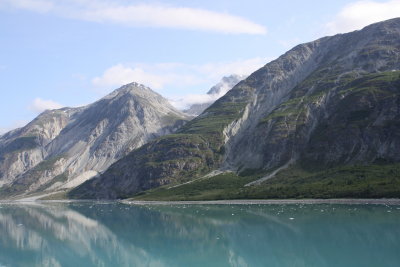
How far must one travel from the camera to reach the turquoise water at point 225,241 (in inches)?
2191

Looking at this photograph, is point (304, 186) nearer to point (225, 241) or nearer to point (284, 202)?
point (284, 202)

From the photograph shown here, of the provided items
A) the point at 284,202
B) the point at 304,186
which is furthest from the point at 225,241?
the point at 304,186

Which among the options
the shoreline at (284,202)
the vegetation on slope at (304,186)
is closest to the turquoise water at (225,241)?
the shoreline at (284,202)

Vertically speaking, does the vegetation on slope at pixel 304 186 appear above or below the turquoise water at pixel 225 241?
above

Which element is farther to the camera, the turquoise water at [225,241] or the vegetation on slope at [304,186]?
the vegetation on slope at [304,186]

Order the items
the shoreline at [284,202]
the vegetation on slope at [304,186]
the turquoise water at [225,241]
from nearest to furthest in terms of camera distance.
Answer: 1. the turquoise water at [225,241]
2. the shoreline at [284,202]
3. the vegetation on slope at [304,186]

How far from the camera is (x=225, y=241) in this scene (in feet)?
235

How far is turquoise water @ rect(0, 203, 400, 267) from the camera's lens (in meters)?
55.7

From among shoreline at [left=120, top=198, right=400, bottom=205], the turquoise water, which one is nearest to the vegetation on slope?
shoreline at [left=120, top=198, right=400, bottom=205]

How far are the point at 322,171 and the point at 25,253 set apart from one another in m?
114

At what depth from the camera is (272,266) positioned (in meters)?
50.3

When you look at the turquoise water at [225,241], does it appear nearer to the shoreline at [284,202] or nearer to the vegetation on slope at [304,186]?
the shoreline at [284,202]

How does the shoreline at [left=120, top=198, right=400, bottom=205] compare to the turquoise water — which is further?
the shoreline at [left=120, top=198, right=400, bottom=205]

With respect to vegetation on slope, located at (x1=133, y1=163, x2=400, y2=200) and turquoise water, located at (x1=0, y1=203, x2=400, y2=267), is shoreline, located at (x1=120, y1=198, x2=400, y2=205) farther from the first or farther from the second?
turquoise water, located at (x1=0, y1=203, x2=400, y2=267)
